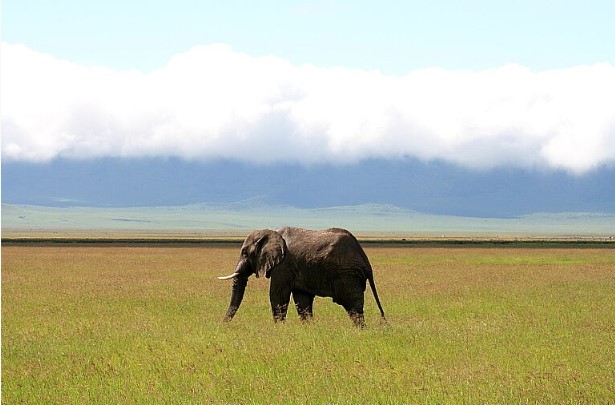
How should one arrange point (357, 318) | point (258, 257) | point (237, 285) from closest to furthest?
Answer: point (357, 318) < point (258, 257) < point (237, 285)

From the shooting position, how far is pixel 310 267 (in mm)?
18766

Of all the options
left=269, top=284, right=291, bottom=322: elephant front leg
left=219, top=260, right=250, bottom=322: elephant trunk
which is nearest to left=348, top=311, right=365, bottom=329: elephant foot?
left=269, top=284, right=291, bottom=322: elephant front leg

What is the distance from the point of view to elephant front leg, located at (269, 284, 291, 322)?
1912cm

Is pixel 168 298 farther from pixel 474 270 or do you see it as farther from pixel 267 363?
pixel 474 270

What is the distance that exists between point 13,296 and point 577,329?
1593cm

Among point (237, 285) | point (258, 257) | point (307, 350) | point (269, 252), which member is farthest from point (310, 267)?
point (307, 350)

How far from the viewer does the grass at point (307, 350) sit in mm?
12359

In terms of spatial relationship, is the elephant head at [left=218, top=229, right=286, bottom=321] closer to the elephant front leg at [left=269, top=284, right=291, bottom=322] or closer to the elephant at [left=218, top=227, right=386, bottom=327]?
the elephant at [left=218, top=227, right=386, bottom=327]

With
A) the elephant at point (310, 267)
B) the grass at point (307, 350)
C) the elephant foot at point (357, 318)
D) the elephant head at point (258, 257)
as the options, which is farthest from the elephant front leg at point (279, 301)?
the elephant foot at point (357, 318)

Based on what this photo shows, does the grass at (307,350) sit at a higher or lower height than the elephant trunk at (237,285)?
lower

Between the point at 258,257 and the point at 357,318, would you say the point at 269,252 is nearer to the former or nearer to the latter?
the point at 258,257

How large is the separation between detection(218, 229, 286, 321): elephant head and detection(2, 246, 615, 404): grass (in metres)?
0.80

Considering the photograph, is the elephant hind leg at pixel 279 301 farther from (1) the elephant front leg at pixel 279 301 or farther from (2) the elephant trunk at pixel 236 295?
(2) the elephant trunk at pixel 236 295

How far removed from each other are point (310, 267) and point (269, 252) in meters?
0.94
